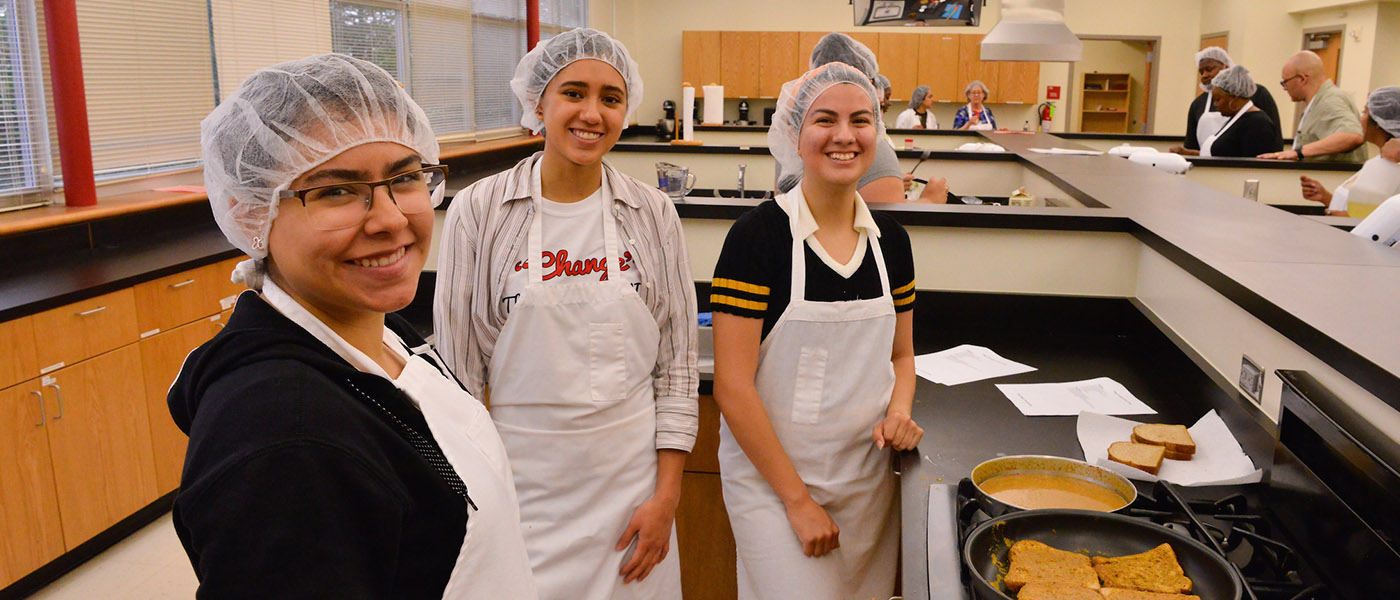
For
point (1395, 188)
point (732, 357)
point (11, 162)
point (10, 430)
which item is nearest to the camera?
point (732, 357)

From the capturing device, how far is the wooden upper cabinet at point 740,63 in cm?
1048

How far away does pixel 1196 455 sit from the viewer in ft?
5.11

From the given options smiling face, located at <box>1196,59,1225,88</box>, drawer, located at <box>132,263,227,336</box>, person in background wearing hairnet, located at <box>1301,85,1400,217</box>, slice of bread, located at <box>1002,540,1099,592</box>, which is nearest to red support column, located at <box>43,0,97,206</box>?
drawer, located at <box>132,263,227,336</box>

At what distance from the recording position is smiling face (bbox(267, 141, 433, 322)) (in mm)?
867

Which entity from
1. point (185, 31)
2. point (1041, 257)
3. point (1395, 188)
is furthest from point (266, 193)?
point (1395, 188)

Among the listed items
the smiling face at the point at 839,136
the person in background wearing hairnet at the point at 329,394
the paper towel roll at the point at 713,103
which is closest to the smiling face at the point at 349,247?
the person in background wearing hairnet at the point at 329,394

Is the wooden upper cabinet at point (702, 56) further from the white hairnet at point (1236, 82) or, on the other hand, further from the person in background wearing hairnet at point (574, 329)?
the person in background wearing hairnet at point (574, 329)

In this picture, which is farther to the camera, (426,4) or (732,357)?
(426,4)

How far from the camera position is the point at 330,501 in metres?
0.73

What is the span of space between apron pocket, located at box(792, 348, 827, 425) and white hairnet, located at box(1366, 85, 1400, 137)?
10.9ft

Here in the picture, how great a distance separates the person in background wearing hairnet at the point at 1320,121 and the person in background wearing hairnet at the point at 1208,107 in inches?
11.9

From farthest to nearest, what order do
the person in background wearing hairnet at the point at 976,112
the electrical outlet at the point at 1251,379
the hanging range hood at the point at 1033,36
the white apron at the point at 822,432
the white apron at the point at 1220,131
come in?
1. the person in background wearing hairnet at the point at 976,112
2. the white apron at the point at 1220,131
3. the hanging range hood at the point at 1033,36
4. the white apron at the point at 822,432
5. the electrical outlet at the point at 1251,379

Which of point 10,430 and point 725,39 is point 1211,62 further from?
point 10,430

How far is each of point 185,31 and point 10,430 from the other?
2.05 meters
